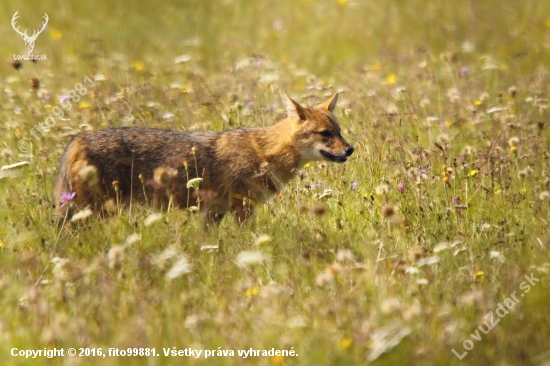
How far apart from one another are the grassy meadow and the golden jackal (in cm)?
21

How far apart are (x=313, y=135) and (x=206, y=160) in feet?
3.07

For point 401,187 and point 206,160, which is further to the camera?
point 206,160

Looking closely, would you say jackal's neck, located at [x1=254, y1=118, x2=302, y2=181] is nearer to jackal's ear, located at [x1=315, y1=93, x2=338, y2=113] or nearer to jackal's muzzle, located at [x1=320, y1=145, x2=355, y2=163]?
jackal's muzzle, located at [x1=320, y1=145, x2=355, y2=163]

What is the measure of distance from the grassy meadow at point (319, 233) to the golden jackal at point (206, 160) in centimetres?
21

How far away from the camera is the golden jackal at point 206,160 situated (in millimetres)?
6066

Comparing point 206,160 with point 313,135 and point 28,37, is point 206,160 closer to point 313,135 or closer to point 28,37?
point 313,135

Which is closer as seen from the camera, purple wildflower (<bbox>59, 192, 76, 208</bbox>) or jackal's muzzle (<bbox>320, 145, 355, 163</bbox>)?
purple wildflower (<bbox>59, 192, 76, 208</bbox>)

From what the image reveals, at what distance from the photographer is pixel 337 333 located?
152 inches

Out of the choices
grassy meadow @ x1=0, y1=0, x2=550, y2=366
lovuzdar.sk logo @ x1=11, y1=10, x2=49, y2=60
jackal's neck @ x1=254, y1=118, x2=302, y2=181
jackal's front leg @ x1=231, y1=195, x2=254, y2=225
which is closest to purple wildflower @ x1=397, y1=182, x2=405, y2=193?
grassy meadow @ x1=0, y1=0, x2=550, y2=366

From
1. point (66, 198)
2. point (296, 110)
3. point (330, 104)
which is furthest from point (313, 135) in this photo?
point (66, 198)

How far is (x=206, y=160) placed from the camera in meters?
6.58

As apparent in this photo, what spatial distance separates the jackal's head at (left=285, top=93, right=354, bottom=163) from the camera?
664 cm

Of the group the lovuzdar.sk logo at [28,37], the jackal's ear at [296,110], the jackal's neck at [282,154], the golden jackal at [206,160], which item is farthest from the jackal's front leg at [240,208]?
the lovuzdar.sk logo at [28,37]

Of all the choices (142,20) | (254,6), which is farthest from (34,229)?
(254,6)
